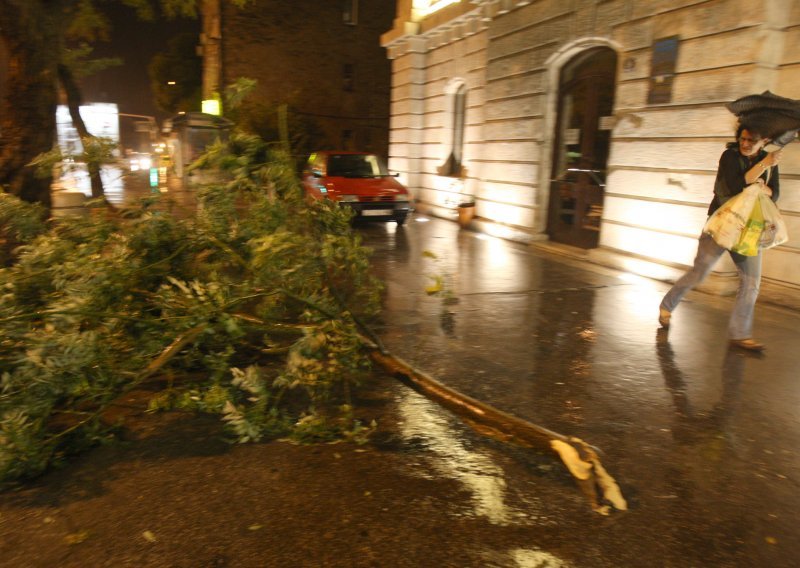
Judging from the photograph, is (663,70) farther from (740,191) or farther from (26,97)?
(26,97)

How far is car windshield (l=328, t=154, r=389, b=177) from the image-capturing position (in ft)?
46.2

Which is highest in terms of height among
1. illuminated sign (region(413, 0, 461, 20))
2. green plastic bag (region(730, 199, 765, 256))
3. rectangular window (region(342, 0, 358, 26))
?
rectangular window (region(342, 0, 358, 26))

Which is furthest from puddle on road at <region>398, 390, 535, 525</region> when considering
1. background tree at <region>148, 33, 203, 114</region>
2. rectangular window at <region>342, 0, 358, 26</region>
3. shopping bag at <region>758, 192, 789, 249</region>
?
background tree at <region>148, 33, 203, 114</region>

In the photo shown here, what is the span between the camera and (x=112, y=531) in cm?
271

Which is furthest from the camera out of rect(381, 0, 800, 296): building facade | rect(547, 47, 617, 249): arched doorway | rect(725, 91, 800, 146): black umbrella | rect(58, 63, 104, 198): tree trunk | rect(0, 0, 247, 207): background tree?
rect(58, 63, 104, 198): tree trunk

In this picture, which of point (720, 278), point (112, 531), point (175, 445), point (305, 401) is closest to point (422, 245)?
point (720, 278)

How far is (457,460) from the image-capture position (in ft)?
11.1

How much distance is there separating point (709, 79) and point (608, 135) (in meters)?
2.43

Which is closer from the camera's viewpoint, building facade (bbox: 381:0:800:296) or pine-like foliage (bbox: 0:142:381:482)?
pine-like foliage (bbox: 0:142:381:482)

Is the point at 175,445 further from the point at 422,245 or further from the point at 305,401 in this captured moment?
the point at 422,245

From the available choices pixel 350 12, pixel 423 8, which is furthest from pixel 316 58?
pixel 423 8

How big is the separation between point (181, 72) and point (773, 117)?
135ft

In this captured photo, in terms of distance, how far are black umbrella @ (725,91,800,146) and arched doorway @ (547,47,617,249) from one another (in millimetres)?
4750

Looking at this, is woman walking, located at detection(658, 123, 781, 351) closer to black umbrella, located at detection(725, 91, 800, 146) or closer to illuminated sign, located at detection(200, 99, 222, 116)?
black umbrella, located at detection(725, 91, 800, 146)
